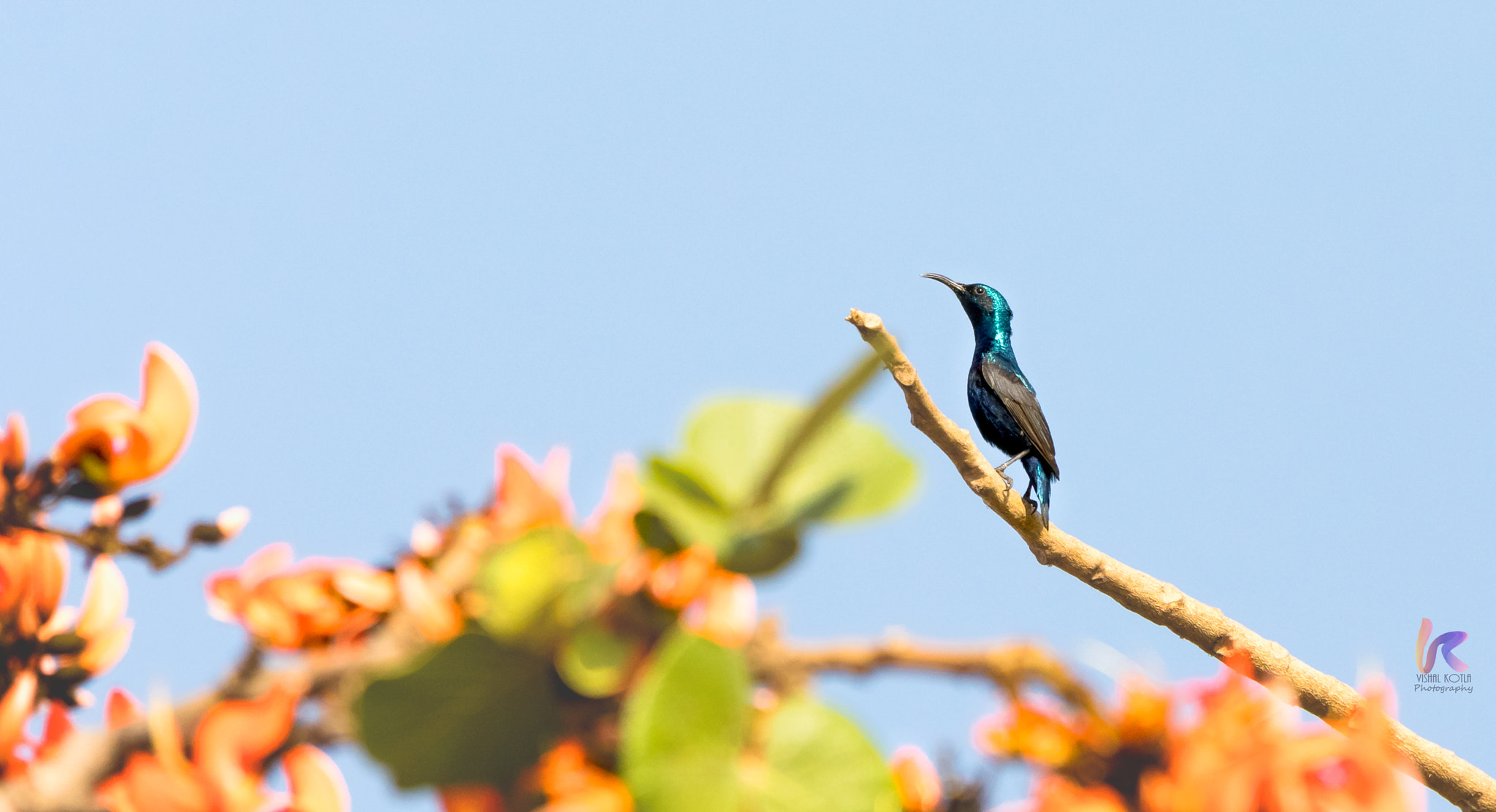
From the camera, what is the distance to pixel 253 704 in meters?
0.39

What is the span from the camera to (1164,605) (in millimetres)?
1475

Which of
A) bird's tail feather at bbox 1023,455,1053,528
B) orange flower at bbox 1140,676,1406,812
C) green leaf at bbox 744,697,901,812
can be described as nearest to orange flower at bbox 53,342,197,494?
green leaf at bbox 744,697,901,812

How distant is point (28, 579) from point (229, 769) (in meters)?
0.26

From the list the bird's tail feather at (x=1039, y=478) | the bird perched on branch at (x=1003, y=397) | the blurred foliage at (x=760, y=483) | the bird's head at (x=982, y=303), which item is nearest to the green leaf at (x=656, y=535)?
the blurred foliage at (x=760, y=483)

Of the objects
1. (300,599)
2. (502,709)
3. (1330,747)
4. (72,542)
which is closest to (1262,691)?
(1330,747)

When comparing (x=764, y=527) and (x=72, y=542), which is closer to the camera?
(x=764, y=527)

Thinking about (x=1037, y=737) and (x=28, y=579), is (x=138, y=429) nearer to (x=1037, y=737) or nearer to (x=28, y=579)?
(x=28, y=579)

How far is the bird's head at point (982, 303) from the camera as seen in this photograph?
11.5ft

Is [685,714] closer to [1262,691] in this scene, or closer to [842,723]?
[842,723]

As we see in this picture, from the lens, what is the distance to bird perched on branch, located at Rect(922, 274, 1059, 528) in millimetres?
2697

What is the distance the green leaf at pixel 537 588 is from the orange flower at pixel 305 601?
111 millimetres

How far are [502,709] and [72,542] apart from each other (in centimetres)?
35

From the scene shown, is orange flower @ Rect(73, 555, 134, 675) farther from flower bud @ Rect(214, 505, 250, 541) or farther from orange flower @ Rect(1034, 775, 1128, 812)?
orange flower @ Rect(1034, 775, 1128, 812)

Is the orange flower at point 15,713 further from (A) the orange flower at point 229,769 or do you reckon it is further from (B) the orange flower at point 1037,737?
(B) the orange flower at point 1037,737
